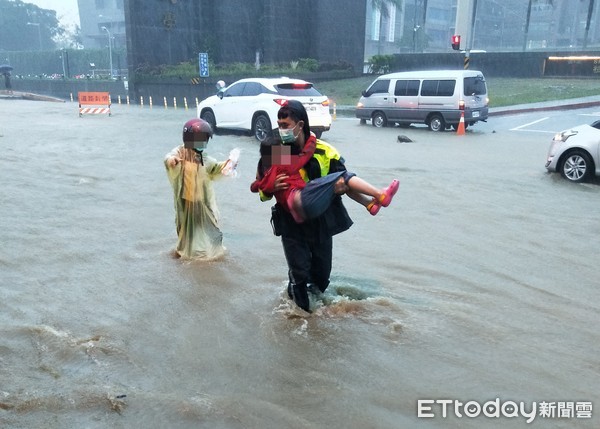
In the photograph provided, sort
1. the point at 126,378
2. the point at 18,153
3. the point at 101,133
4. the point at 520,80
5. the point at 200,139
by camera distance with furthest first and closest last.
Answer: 1. the point at 520,80
2. the point at 101,133
3. the point at 18,153
4. the point at 200,139
5. the point at 126,378

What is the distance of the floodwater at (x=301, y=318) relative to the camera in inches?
138

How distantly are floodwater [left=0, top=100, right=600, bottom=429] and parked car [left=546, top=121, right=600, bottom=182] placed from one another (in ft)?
3.54

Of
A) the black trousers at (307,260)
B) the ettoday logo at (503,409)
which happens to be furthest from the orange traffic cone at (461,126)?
the ettoday logo at (503,409)

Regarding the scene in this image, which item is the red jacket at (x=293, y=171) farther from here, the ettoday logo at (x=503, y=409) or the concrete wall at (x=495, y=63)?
the concrete wall at (x=495, y=63)

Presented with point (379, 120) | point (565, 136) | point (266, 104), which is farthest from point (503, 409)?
point (379, 120)

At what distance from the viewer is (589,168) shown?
10086 mm

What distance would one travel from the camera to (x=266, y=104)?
15727mm

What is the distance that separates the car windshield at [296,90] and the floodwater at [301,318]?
6.95 meters

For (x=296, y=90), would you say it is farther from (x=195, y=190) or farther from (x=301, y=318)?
(x=301, y=318)

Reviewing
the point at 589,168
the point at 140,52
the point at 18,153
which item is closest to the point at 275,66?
the point at 140,52

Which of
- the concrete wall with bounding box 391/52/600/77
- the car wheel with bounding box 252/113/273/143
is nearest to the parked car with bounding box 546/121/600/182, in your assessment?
the car wheel with bounding box 252/113/273/143

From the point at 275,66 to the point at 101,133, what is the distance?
20.1 meters

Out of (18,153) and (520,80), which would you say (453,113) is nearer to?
(18,153)

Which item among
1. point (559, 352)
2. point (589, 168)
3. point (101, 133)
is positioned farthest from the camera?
point (101, 133)
